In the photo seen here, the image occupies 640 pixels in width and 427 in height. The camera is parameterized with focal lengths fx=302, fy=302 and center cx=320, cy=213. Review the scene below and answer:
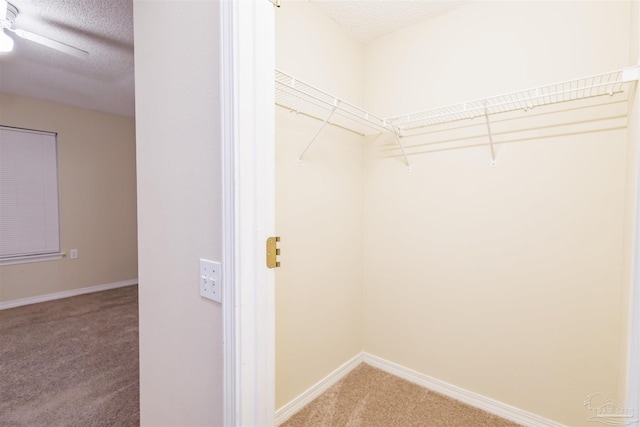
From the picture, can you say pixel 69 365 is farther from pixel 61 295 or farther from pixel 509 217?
pixel 509 217

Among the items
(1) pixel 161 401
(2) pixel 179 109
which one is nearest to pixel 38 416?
(1) pixel 161 401

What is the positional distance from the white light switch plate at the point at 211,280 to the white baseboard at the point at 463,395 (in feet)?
5.66

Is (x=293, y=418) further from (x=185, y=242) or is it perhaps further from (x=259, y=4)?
(x=259, y=4)

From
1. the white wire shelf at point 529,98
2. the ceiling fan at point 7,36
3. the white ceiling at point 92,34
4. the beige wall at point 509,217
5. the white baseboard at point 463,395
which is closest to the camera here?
the white wire shelf at point 529,98

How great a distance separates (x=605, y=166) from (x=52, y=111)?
5190 millimetres

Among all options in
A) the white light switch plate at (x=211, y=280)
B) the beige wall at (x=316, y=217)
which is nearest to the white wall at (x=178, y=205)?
the white light switch plate at (x=211, y=280)

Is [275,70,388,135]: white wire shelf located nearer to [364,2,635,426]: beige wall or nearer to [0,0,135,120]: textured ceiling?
[364,2,635,426]: beige wall

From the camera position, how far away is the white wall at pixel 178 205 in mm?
898

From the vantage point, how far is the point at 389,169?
2.15 metres

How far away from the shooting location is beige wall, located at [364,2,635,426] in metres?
1.46

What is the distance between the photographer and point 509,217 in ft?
5.57

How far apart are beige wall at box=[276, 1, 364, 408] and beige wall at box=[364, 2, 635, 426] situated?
19cm

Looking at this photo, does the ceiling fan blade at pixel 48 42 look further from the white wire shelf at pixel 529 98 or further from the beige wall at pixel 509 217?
the white wire shelf at pixel 529 98

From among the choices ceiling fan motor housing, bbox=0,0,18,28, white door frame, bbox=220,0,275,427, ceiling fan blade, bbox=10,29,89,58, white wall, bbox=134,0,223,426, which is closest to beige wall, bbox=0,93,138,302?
ceiling fan motor housing, bbox=0,0,18,28
